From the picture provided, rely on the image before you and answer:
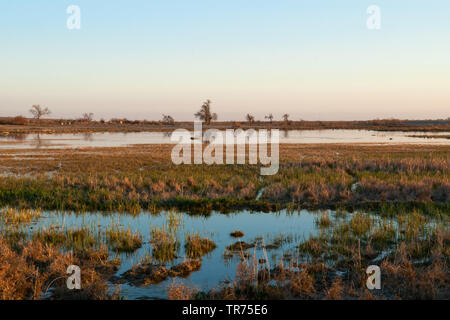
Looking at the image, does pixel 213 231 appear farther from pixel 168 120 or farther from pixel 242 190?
pixel 168 120

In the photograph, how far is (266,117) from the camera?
14162cm

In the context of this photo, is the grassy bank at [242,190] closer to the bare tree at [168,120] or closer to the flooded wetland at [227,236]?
the flooded wetland at [227,236]

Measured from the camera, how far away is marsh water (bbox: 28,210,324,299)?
309 inches

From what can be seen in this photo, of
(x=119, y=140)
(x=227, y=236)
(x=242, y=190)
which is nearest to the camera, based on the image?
(x=227, y=236)

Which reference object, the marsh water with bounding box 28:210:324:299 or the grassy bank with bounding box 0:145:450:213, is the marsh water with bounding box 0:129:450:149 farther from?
the marsh water with bounding box 28:210:324:299

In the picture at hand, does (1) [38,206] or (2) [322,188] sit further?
(2) [322,188]

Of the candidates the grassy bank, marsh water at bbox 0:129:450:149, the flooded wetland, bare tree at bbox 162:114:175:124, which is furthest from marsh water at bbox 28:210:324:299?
bare tree at bbox 162:114:175:124

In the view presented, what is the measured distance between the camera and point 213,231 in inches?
460

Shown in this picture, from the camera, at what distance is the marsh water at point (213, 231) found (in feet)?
25.7

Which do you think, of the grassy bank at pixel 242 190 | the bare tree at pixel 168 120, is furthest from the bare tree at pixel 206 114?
the grassy bank at pixel 242 190

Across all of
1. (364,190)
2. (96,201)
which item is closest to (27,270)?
(96,201)

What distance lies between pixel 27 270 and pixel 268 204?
9.50 metres

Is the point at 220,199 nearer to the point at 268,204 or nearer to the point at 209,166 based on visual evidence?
the point at 268,204

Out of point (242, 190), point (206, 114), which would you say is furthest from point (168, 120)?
point (242, 190)
